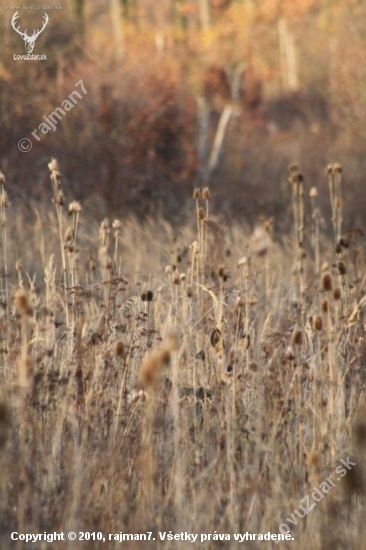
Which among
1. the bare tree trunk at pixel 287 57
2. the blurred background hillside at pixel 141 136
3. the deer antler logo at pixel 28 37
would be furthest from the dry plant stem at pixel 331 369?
the bare tree trunk at pixel 287 57

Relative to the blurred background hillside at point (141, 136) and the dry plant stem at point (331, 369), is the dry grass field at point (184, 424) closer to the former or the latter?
the dry plant stem at point (331, 369)

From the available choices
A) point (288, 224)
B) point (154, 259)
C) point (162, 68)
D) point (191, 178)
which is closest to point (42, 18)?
point (162, 68)

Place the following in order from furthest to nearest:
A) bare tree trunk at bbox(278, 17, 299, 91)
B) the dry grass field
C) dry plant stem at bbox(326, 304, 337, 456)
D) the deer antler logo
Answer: bare tree trunk at bbox(278, 17, 299, 91)
the deer antler logo
dry plant stem at bbox(326, 304, 337, 456)
the dry grass field

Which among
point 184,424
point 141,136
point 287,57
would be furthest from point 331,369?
point 287,57

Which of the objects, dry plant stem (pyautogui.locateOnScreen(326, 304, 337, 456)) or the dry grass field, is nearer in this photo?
the dry grass field

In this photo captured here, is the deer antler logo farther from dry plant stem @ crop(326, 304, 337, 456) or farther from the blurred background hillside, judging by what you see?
dry plant stem @ crop(326, 304, 337, 456)

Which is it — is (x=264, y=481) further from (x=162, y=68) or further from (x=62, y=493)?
(x=162, y=68)

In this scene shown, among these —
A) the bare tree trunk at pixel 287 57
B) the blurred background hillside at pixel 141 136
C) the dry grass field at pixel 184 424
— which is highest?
the bare tree trunk at pixel 287 57

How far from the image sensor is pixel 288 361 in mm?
3979

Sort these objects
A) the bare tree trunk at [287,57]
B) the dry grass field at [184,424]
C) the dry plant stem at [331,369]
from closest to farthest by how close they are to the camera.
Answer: the dry grass field at [184,424] → the dry plant stem at [331,369] → the bare tree trunk at [287,57]

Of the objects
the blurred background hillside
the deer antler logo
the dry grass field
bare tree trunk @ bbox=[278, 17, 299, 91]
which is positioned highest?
bare tree trunk @ bbox=[278, 17, 299, 91]

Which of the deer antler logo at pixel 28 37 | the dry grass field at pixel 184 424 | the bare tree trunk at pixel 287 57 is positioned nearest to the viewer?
the dry grass field at pixel 184 424

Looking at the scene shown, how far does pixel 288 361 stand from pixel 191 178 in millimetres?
11817

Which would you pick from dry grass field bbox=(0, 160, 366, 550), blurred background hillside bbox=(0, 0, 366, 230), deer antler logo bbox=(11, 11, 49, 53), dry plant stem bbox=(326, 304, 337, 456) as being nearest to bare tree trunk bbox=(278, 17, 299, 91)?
blurred background hillside bbox=(0, 0, 366, 230)
